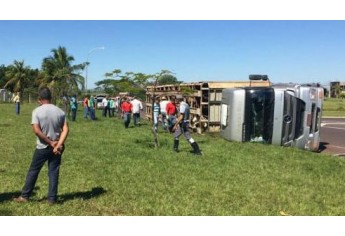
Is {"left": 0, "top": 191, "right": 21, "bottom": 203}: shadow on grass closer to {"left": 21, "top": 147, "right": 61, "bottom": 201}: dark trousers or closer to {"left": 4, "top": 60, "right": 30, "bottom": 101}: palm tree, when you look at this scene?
{"left": 21, "top": 147, "right": 61, "bottom": 201}: dark trousers

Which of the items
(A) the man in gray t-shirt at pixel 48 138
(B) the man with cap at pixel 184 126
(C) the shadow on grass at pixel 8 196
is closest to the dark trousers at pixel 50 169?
(A) the man in gray t-shirt at pixel 48 138

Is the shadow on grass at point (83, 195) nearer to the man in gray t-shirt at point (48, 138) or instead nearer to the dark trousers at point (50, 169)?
the dark trousers at point (50, 169)

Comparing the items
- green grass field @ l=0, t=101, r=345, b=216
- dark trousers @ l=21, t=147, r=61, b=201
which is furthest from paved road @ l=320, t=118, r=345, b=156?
dark trousers @ l=21, t=147, r=61, b=201

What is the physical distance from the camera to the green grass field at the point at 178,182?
668 centimetres

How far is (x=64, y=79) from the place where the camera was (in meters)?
44.0

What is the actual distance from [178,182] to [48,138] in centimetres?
290

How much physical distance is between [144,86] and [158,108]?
23.8 ft

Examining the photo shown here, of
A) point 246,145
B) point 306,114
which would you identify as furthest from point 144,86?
point 306,114

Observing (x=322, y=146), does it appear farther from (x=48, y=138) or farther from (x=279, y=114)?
(x=48, y=138)

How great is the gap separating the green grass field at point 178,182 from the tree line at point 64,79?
6.09ft

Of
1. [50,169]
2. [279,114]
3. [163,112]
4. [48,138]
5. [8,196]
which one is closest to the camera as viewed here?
[48,138]

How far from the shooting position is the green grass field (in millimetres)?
6680

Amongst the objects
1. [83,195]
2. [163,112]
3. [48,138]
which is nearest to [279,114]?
[163,112]

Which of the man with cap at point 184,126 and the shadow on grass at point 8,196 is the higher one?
the man with cap at point 184,126
